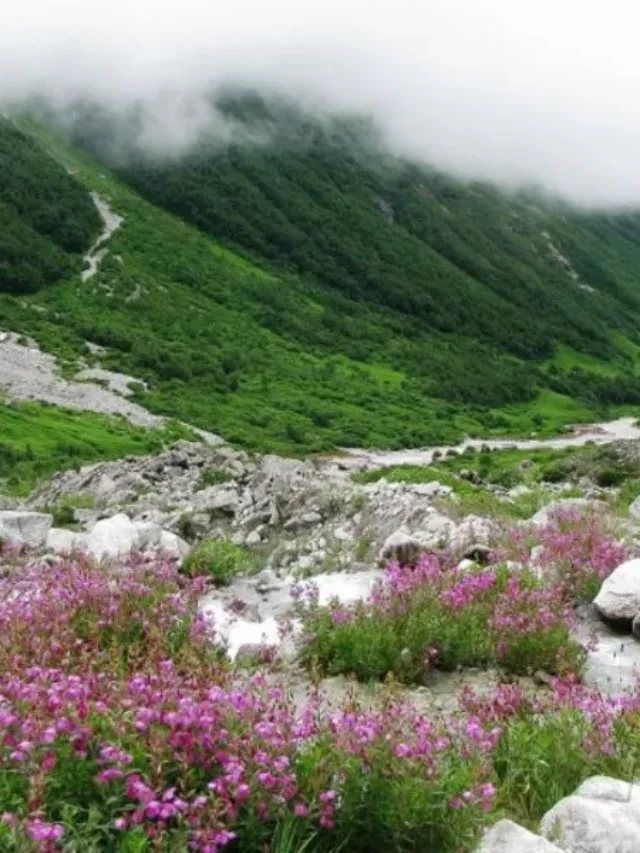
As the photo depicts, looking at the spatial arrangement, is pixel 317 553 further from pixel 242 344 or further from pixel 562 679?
pixel 242 344

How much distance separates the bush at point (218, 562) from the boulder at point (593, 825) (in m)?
7.01

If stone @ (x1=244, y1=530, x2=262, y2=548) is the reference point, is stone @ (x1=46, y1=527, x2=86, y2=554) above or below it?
above

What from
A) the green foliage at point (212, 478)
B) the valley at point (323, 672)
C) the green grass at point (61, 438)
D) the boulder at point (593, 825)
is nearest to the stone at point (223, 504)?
the valley at point (323, 672)

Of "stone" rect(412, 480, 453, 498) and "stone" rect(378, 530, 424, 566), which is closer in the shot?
"stone" rect(378, 530, 424, 566)

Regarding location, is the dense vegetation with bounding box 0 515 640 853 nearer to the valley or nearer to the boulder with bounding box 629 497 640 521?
the valley

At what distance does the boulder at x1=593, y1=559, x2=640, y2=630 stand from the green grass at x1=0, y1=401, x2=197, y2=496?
1901 inches

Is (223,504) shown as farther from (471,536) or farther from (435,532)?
(471,536)

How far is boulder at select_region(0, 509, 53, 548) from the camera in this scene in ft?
43.8

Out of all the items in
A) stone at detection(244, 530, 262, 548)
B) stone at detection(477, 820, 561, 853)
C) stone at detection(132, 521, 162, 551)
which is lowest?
stone at detection(244, 530, 262, 548)

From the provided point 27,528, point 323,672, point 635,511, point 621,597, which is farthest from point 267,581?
point 635,511

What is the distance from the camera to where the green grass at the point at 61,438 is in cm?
6506

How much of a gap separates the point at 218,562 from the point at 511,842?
791 cm

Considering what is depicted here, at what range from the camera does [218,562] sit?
11.8 metres

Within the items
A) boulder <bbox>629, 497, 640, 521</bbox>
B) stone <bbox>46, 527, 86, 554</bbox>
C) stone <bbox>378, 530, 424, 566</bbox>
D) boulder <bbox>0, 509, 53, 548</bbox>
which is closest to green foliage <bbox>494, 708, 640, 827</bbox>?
stone <bbox>378, 530, 424, 566</bbox>
